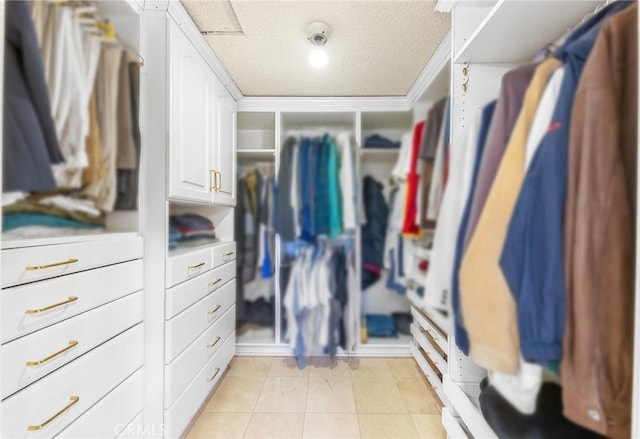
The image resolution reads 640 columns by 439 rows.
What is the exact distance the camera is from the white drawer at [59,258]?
53 cm

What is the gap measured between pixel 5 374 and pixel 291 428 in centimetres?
84

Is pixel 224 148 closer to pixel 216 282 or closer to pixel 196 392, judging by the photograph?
pixel 216 282

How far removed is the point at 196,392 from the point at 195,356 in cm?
15

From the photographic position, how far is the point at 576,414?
1.36ft

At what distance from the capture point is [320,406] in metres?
0.93

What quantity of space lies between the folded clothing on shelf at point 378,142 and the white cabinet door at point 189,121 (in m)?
0.60

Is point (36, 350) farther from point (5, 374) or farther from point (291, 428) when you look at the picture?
point (291, 428)

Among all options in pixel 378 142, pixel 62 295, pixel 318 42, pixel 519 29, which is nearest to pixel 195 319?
pixel 62 295

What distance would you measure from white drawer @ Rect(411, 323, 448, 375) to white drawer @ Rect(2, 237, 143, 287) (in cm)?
85

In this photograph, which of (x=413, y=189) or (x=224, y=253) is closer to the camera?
(x=413, y=189)

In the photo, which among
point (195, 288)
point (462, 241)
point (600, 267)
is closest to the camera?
point (600, 267)

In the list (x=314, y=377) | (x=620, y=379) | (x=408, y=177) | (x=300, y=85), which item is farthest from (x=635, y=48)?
(x=314, y=377)

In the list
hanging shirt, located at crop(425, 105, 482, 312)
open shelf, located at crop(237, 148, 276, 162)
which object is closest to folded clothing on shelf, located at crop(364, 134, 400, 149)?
hanging shirt, located at crop(425, 105, 482, 312)

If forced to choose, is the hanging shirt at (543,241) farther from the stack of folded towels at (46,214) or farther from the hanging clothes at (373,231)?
the stack of folded towels at (46,214)
